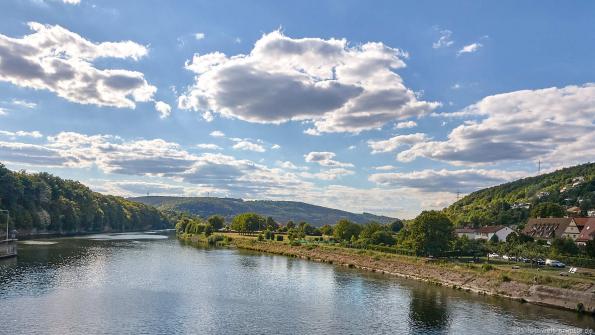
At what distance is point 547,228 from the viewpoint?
143250 millimetres

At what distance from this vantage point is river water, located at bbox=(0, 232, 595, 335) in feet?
158

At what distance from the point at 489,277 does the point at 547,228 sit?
264 feet

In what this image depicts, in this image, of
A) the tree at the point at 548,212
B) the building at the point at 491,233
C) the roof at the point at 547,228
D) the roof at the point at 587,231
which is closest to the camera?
the roof at the point at 587,231

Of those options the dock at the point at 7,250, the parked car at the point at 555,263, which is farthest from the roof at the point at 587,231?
the dock at the point at 7,250

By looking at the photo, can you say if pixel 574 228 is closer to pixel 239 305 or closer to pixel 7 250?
pixel 239 305

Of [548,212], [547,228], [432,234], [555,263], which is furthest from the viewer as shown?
[548,212]

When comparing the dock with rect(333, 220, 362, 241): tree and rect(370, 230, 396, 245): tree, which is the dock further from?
rect(333, 220, 362, 241): tree

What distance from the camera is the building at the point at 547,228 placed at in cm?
13712

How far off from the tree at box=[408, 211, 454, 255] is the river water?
1255cm

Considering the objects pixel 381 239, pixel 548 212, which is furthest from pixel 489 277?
pixel 548 212

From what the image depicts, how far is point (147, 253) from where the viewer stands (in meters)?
121

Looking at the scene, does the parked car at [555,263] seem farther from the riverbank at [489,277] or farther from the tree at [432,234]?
the tree at [432,234]

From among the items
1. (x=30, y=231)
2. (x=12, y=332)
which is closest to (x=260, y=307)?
(x=12, y=332)

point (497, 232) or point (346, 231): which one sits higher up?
point (497, 232)
